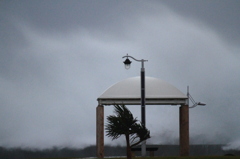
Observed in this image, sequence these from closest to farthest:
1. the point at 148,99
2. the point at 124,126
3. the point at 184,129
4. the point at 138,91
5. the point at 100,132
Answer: the point at 124,126
the point at 148,99
the point at 100,132
the point at 138,91
the point at 184,129

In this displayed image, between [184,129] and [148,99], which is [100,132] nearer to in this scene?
[148,99]

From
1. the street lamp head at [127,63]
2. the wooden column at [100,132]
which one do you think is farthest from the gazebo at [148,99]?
the street lamp head at [127,63]

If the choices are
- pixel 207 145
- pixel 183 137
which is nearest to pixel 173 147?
pixel 207 145

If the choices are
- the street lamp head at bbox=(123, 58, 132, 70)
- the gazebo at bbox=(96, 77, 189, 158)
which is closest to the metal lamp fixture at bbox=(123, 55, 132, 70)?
the street lamp head at bbox=(123, 58, 132, 70)

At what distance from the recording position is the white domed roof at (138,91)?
41.7 meters

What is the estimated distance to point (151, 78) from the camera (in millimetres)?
43656

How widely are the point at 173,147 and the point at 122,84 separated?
9730 mm

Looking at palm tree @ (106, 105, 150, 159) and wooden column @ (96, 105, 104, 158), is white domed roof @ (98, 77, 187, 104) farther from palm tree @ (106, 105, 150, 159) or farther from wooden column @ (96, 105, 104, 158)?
palm tree @ (106, 105, 150, 159)

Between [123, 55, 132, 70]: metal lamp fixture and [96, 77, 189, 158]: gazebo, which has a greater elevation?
[123, 55, 132, 70]: metal lamp fixture

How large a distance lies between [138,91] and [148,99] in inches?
42.0

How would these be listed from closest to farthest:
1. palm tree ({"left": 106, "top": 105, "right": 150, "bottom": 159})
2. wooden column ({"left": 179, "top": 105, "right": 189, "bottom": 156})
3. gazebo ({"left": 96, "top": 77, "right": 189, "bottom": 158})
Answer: palm tree ({"left": 106, "top": 105, "right": 150, "bottom": 159}) → gazebo ({"left": 96, "top": 77, "right": 189, "bottom": 158}) → wooden column ({"left": 179, "top": 105, "right": 189, "bottom": 156})

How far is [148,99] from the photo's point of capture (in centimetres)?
4162

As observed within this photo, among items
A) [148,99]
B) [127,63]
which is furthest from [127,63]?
[148,99]

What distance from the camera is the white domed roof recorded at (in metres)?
41.7
